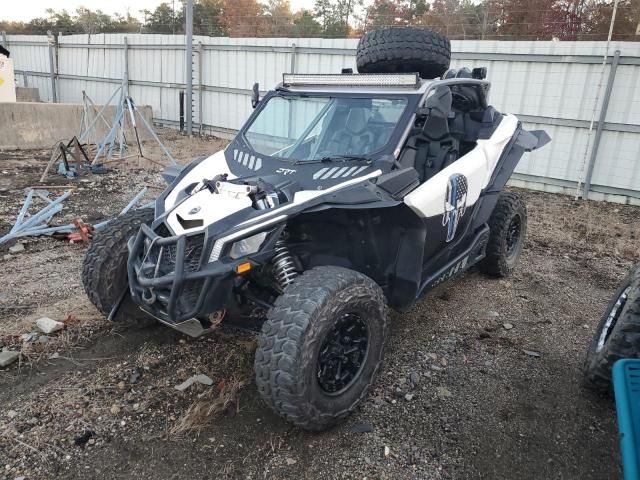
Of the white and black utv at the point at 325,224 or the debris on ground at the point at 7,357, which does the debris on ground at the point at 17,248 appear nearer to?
the debris on ground at the point at 7,357

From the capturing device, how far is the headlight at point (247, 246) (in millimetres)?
2883

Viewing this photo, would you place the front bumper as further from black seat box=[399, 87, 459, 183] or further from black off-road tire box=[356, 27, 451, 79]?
black off-road tire box=[356, 27, 451, 79]

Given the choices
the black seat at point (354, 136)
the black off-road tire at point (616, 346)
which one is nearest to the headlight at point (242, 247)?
the black seat at point (354, 136)

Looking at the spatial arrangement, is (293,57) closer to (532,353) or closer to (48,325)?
(48,325)

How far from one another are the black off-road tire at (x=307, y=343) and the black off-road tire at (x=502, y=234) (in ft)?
8.51

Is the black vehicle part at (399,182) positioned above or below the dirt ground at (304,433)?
above

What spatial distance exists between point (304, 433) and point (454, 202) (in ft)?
6.38

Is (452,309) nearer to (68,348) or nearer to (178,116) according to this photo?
(68,348)

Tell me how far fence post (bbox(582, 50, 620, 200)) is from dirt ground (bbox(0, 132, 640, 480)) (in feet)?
14.6

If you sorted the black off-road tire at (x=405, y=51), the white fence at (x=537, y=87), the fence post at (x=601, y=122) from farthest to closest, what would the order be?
the white fence at (x=537, y=87) → the fence post at (x=601, y=122) → the black off-road tire at (x=405, y=51)

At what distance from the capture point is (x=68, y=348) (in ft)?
12.2

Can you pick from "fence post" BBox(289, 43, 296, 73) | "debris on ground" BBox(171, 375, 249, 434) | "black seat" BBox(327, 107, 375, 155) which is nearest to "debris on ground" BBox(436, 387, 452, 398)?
"debris on ground" BBox(171, 375, 249, 434)

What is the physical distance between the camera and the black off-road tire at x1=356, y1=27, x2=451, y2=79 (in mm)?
4387

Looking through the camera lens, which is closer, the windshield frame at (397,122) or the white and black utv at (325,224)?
the white and black utv at (325,224)
